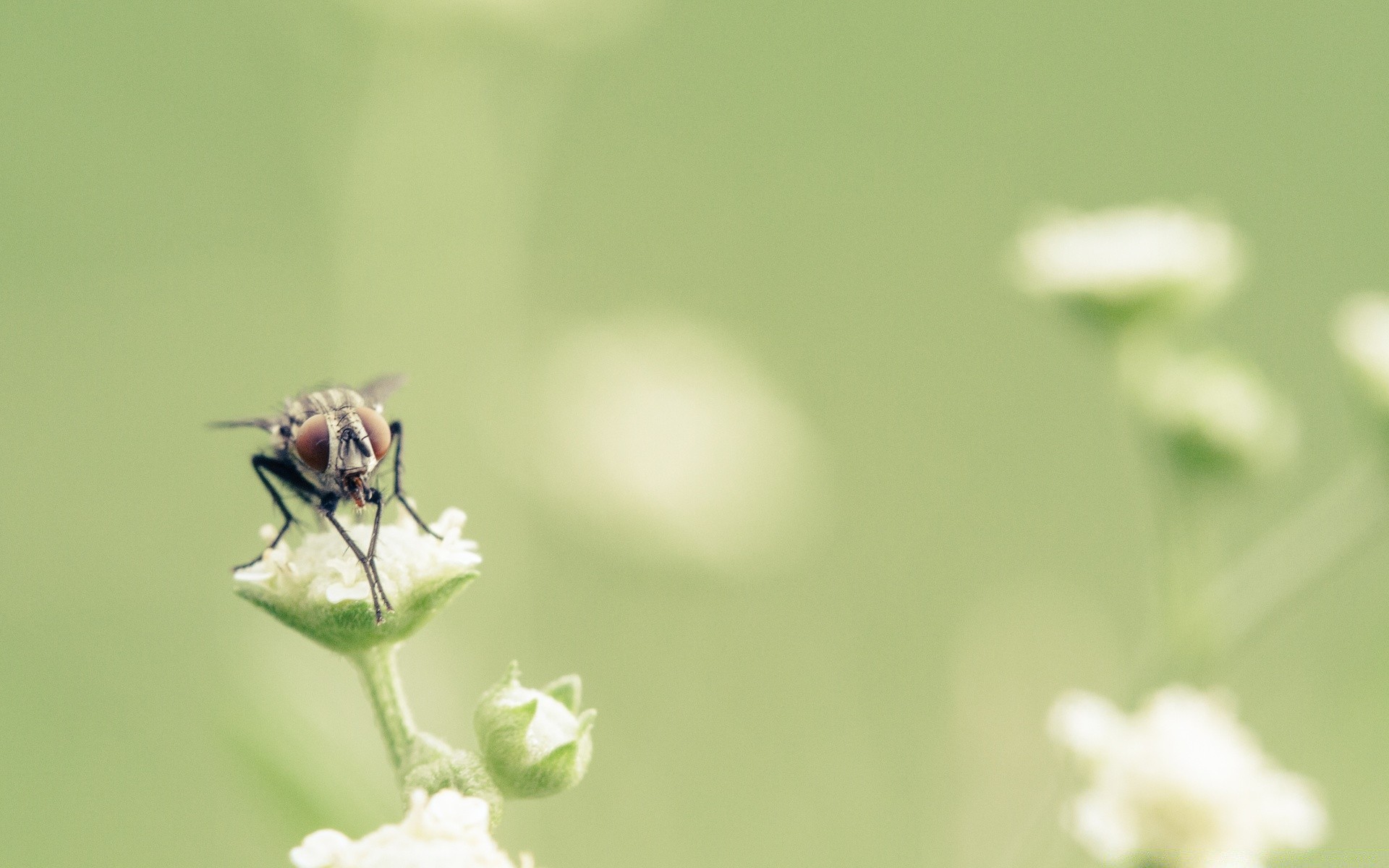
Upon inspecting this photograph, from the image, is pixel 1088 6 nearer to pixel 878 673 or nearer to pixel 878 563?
pixel 878 563

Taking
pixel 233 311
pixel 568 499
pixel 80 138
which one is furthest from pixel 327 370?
pixel 568 499

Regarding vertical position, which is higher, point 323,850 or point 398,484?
point 398,484

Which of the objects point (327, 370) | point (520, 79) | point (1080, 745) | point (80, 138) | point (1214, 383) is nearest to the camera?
point (1080, 745)

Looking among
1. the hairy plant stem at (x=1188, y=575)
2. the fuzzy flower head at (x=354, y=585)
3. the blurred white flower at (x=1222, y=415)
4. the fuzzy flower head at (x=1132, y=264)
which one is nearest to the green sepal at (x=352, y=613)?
the fuzzy flower head at (x=354, y=585)

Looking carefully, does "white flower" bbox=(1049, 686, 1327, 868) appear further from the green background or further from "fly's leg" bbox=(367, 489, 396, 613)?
"fly's leg" bbox=(367, 489, 396, 613)

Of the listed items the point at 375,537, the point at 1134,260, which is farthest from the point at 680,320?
the point at 375,537

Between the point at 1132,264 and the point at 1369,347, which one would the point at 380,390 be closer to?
the point at 1132,264
